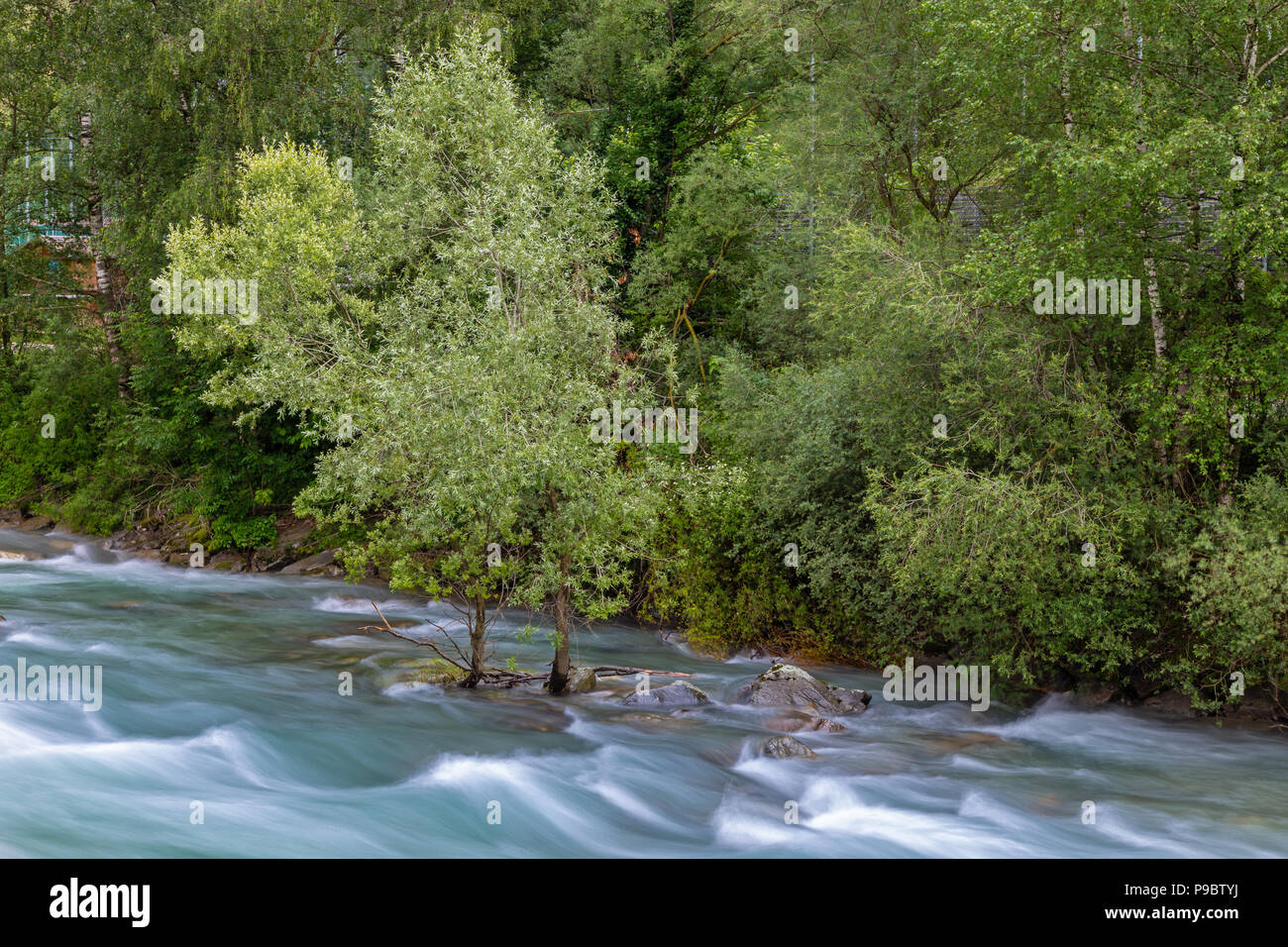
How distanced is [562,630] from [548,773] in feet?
10.3

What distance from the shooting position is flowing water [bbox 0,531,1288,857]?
12.6m

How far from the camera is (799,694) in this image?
18.0 meters

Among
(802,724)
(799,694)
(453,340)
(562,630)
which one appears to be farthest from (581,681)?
(453,340)

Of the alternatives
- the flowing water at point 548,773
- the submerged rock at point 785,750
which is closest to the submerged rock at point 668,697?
the flowing water at point 548,773

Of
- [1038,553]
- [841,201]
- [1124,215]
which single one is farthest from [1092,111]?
[841,201]

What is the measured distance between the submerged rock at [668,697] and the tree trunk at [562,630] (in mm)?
1034

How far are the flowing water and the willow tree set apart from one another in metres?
2.11

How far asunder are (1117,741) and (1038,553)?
2938 millimetres

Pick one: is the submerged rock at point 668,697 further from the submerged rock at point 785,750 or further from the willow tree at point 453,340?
the submerged rock at point 785,750

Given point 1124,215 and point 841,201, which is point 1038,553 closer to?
point 1124,215

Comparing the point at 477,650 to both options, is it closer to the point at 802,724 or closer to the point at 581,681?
the point at 581,681

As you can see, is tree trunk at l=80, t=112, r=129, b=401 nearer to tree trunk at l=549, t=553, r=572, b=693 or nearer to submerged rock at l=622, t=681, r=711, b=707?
tree trunk at l=549, t=553, r=572, b=693

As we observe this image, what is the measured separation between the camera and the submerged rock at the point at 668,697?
17766 mm
